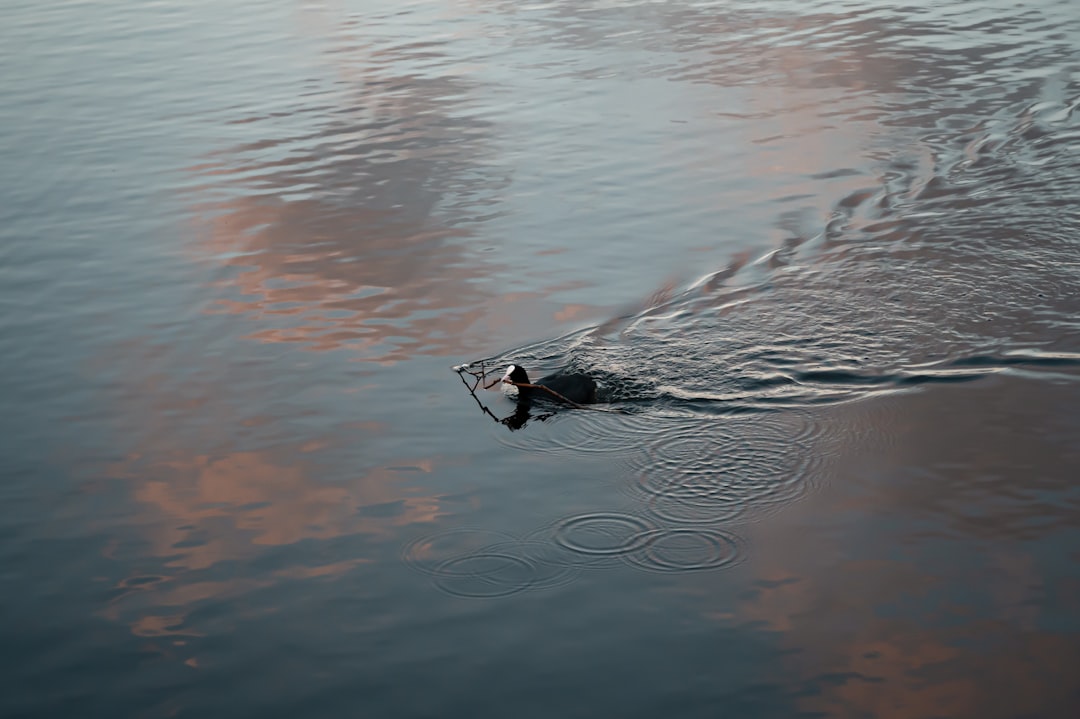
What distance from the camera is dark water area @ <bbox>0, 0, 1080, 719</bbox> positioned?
5781 millimetres

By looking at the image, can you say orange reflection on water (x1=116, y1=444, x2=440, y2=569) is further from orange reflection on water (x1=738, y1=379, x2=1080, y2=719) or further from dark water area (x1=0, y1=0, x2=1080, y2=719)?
orange reflection on water (x1=738, y1=379, x2=1080, y2=719)

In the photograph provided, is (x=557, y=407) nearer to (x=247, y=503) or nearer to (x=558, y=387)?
(x=558, y=387)

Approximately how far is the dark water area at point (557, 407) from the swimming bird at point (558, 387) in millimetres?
147

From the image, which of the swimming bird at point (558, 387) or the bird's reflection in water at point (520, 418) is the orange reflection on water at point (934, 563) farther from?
the bird's reflection in water at point (520, 418)

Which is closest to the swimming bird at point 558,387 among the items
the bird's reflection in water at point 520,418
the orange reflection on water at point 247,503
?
the bird's reflection in water at point 520,418

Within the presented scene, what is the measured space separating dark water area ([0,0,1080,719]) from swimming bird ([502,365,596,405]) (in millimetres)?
147

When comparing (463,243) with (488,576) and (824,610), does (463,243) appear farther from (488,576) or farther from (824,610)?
(824,610)

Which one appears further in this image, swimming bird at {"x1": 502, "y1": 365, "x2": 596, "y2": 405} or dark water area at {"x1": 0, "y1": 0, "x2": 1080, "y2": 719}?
swimming bird at {"x1": 502, "y1": 365, "x2": 596, "y2": 405}

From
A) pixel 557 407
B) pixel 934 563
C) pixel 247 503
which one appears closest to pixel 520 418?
pixel 557 407

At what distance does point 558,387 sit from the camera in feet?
26.9

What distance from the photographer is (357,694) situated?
560cm

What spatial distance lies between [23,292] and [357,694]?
23.8 feet

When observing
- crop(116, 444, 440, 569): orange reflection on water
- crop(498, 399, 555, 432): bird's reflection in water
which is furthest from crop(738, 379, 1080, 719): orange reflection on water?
crop(116, 444, 440, 569): orange reflection on water

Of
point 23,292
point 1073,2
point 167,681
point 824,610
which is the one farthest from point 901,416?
point 1073,2
